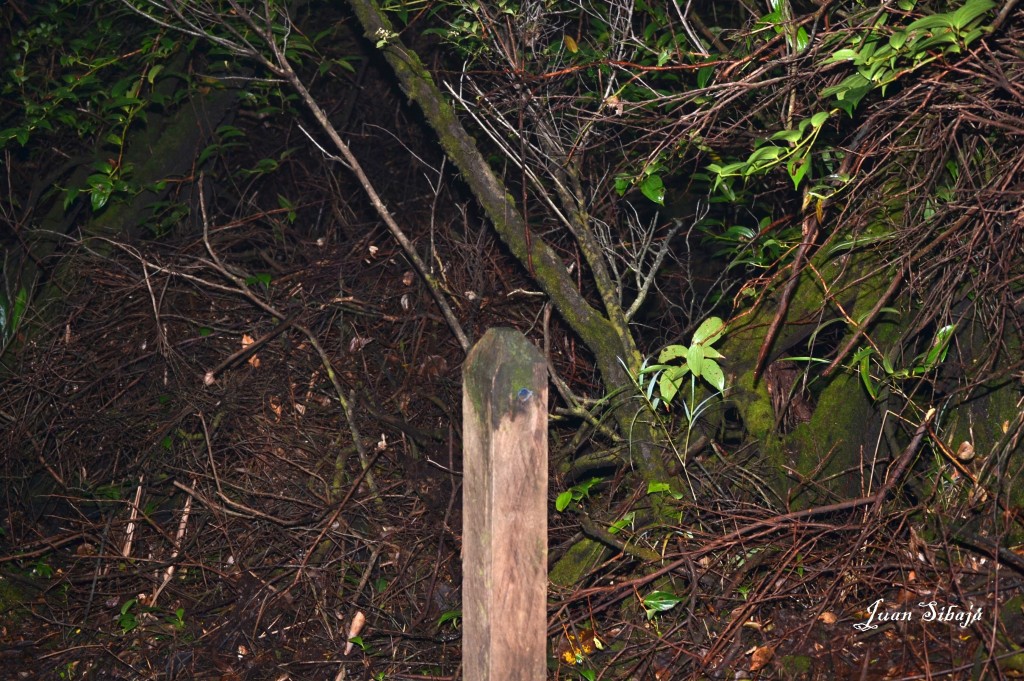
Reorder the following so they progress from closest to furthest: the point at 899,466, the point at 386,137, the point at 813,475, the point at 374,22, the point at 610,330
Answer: the point at 899,466 < the point at 813,475 < the point at 610,330 < the point at 374,22 < the point at 386,137

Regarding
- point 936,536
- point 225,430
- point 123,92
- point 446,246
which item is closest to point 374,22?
point 446,246

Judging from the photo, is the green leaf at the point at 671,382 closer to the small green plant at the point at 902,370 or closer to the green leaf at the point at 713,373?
the green leaf at the point at 713,373

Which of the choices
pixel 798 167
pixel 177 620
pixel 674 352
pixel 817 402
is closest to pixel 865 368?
pixel 817 402

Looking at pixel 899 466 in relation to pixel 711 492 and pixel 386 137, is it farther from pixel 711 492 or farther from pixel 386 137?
pixel 386 137

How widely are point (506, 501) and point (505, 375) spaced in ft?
1.02

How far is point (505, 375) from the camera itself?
2.24 meters

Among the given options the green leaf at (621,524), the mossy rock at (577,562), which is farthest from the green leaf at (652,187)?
the mossy rock at (577,562)

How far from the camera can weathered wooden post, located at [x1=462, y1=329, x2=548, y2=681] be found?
225 centimetres

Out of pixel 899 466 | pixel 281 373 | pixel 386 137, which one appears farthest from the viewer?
pixel 386 137

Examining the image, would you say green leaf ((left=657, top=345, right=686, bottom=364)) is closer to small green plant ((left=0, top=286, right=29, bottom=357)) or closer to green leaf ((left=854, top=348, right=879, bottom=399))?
green leaf ((left=854, top=348, right=879, bottom=399))

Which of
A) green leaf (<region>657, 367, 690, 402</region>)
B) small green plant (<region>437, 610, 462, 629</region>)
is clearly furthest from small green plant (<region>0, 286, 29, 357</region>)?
green leaf (<region>657, 367, 690, 402</region>)

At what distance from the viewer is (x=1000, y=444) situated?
320 centimetres

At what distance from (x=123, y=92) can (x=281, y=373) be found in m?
1.77

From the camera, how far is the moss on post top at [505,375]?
224cm
